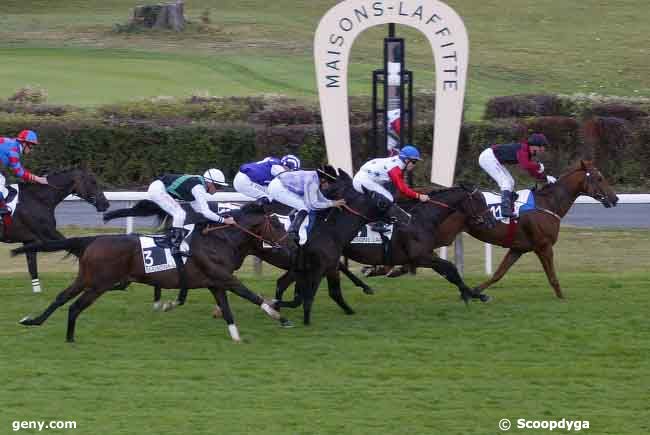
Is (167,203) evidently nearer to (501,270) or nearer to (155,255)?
(155,255)

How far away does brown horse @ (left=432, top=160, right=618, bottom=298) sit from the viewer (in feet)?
31.8

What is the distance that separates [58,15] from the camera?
1251 inches

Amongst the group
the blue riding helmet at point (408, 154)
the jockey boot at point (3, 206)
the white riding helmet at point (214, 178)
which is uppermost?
the blue riding helmet at point (408, 154)

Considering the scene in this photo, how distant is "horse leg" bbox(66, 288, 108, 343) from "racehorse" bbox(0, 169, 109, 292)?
1.98m

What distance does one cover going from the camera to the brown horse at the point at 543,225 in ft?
31.8

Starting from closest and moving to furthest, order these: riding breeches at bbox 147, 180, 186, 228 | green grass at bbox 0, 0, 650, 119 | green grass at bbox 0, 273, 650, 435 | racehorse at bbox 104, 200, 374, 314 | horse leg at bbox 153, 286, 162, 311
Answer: green grass at bbox 0, 273, 650, 435 → riding breeches at bbox 147, 180, 186, 228 → racehorse at bbox 104, 200, 374, 314 → horse leg at bbox 153, 286, 162, 311 → green grass at bbox 0, 0, 650, 119

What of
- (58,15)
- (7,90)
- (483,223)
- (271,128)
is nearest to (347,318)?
(483,223)

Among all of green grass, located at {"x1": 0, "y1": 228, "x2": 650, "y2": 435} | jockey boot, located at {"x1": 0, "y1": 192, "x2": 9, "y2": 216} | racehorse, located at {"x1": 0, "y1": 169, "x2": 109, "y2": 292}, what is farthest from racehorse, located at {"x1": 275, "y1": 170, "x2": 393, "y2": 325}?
jockey boot, located at {"x1": 0, "y1": 192, "x2": 9, "y2": 216}

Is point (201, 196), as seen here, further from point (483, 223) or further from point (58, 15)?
point (58, 15)

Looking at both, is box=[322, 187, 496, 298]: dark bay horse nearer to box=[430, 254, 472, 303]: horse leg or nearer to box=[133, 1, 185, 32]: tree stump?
box=[430, 254, 472, 303]: horse leg

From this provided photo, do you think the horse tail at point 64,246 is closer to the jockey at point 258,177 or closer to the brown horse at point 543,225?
the jockey at point 258,177

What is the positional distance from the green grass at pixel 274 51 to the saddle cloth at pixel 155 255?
A: 12.6m

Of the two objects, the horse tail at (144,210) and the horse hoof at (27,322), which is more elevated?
the horse tail at (144,210)

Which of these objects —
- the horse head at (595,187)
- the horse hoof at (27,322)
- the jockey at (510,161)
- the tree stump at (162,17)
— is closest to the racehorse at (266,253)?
the horse hoof at (27,322)
